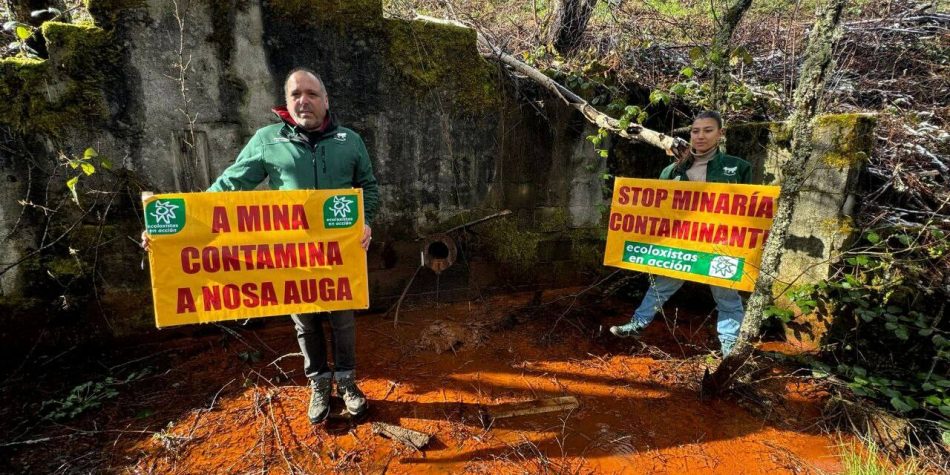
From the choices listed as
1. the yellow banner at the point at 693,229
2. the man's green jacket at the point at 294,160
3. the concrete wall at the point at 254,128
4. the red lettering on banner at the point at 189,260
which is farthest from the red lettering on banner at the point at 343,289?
the yellow banner at the point at 693,229

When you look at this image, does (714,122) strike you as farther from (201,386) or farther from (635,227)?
(201,386)

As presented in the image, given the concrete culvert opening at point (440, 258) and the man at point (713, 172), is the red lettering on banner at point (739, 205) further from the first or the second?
the concrete culvert opening at point (440, 258)

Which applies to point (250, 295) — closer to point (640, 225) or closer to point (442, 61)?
point (442, 61)

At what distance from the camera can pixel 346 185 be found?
2.50 meters

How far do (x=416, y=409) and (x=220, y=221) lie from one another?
67.6 inches

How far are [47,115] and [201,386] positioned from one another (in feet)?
7.21

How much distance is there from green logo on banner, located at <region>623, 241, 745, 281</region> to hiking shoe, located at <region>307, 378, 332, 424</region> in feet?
8.19

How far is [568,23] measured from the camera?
19.7ft

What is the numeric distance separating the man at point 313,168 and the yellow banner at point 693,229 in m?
2.10

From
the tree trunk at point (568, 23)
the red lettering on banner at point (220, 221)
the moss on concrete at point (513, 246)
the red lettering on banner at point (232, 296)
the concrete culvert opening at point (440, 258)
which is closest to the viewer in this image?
the red lettering on banner at point (220, 221)

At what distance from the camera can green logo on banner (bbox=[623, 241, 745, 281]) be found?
2.95 metres

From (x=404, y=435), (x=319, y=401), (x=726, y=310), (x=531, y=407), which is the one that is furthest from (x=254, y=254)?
(x=726, y=310)

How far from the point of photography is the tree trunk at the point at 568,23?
586cm

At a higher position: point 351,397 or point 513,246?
point 513,246
